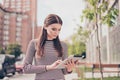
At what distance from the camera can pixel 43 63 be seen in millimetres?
2637

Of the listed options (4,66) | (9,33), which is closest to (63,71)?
(4,66)

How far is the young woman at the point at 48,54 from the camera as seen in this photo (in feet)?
8.36

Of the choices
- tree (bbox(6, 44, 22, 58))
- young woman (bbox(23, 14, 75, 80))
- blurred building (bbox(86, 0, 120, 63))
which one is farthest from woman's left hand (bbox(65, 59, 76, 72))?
tree (bbox(6, 44, 22, 58))

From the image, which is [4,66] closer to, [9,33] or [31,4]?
[31,4]

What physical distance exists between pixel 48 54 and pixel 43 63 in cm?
8

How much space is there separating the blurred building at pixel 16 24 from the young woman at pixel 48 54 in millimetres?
120268

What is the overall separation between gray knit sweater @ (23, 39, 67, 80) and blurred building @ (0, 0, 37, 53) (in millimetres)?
120291

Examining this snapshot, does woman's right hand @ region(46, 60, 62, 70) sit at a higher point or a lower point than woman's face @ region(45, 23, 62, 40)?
lower

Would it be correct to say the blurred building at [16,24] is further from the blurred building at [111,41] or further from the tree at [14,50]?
the blurred building at [111,41]

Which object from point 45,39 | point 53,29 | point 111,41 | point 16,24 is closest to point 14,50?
point 16,24

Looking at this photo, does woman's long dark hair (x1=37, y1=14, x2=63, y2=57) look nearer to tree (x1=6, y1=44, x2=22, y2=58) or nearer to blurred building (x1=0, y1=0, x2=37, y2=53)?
tree (x1=6, y1=44, x2=22, y2=58)

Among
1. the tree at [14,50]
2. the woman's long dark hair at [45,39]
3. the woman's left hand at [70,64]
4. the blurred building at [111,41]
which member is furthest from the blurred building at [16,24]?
the woman's left hand at [70,64]

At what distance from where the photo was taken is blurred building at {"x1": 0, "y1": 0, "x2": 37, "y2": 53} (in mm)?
126250

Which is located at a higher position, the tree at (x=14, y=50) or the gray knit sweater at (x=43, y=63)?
the gray knit sweater at (x=43, y=63)
